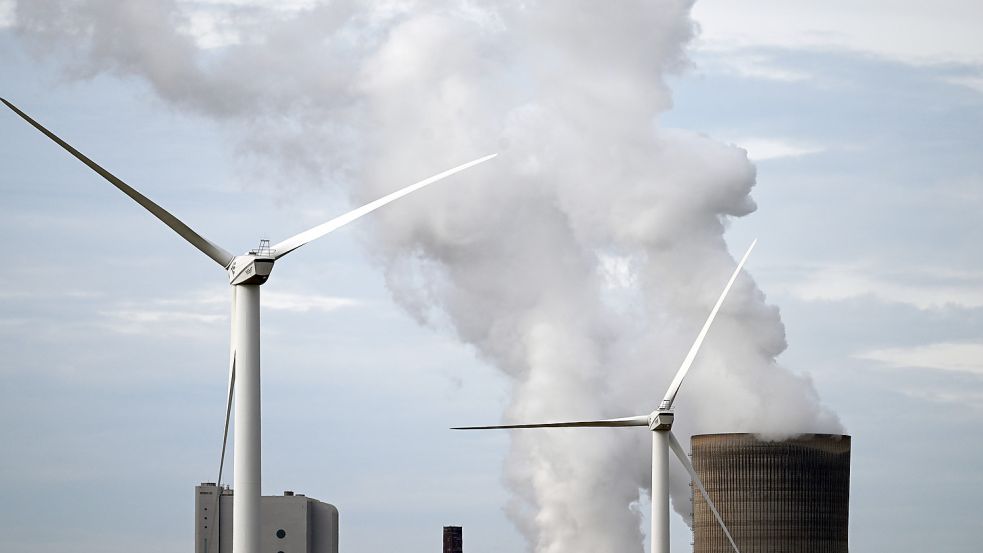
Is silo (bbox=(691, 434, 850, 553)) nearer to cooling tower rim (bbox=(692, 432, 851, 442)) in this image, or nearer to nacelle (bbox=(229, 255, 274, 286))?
cooling tower rim (bbox=(692, 432, 851, 442))

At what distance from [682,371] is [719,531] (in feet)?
160

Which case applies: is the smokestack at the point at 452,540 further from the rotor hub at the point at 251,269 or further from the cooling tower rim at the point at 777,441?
the rotor hub at the point at 251,269

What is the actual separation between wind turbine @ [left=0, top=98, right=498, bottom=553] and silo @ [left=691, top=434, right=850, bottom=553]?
78.1 meters

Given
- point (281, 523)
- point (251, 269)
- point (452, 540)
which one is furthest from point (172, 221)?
point (452, 540)

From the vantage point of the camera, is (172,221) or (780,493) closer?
(172,221)

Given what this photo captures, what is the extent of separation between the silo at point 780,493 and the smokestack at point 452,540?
105 ft

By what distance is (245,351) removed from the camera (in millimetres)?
40156

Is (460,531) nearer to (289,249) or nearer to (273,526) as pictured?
(273,526)

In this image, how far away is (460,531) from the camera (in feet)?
474

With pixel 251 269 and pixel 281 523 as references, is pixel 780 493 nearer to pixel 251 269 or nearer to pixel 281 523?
pixel 281 523

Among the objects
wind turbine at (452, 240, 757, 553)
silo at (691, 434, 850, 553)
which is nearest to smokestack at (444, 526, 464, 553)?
silo at (691, 434, 850, 553)

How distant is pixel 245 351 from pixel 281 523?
56.7 meters

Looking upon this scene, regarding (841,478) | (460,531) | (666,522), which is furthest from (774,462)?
(666,522)

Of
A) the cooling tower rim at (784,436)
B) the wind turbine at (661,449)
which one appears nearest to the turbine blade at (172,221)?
the wind turbine at (661,449)
